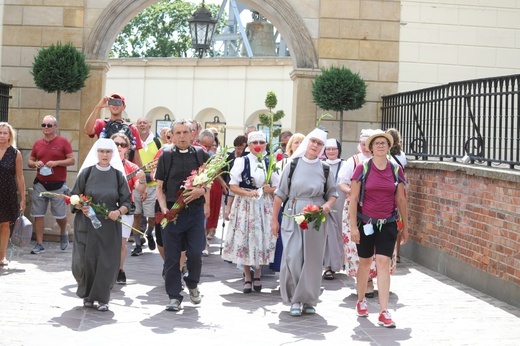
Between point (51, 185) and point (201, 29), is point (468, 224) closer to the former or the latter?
point (51, 185)

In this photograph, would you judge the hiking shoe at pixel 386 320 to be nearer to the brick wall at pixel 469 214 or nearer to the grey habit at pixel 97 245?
the brick wall at pixel 469 214

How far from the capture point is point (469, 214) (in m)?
11.2

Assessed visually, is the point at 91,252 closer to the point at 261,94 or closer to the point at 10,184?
the point at 10,184

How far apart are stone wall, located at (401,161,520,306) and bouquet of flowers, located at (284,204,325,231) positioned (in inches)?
85.9

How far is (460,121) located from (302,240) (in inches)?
161

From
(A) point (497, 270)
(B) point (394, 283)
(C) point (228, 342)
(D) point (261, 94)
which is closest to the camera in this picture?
(C) point (228, 342)

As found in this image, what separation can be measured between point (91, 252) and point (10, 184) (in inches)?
127

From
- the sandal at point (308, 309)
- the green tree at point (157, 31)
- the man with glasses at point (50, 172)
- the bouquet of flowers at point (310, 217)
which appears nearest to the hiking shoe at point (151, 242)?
the man with glasses at point (50, 172)

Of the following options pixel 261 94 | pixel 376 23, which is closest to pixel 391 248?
pixel 376 23

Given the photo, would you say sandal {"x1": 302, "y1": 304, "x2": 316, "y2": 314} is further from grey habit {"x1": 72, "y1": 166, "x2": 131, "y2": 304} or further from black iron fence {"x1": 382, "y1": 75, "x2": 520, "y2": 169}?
black iron fence {"x1": 382, "y1": 75, "x2": 520, "y2": 169}

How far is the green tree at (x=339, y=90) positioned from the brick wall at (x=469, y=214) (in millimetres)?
2236

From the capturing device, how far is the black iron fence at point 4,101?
584 inches

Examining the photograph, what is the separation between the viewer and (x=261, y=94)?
3681cm

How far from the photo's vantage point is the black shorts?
875 cm
